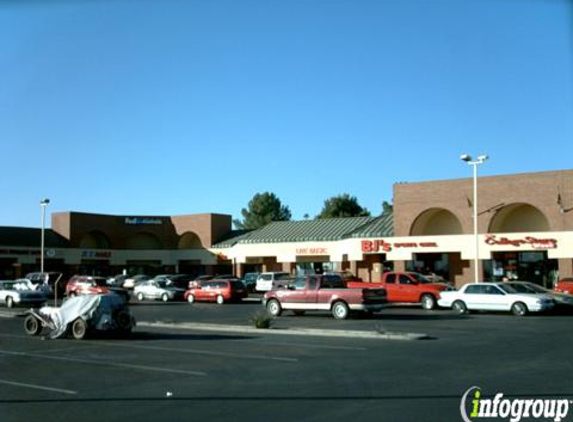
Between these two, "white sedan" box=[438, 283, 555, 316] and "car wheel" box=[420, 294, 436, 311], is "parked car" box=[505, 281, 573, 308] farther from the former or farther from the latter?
"car wheel" box=[420, 294, 436, 311]

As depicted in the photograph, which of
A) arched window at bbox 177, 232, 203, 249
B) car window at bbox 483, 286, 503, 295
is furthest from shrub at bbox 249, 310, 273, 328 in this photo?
arched window at bbox 177, 232, 203, 249

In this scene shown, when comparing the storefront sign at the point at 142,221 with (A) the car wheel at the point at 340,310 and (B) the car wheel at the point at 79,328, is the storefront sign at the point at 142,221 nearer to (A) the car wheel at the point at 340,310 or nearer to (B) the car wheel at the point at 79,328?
(A) the car wheel at the point at 340,310

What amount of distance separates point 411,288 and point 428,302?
1085 mm

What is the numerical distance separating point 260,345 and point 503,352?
6081mm

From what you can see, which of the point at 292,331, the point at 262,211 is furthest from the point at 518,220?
the point at 262,211

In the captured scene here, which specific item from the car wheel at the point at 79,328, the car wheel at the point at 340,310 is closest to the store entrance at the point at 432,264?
the car wheel at the point at 340,310

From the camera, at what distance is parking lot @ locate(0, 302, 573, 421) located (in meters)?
9.74

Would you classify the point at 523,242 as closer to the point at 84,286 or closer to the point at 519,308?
the point at 519,308

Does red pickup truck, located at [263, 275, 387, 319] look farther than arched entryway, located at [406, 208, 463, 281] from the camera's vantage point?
No

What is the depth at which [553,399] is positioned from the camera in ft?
32.5

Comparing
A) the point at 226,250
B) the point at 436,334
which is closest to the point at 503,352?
the point at 436,334

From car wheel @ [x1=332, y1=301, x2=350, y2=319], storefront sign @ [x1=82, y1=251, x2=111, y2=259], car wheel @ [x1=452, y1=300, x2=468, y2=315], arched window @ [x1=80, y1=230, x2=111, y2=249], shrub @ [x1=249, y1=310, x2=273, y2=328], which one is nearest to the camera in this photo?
shrub @ [x1=249, y1=310, x2=273, y2=328]

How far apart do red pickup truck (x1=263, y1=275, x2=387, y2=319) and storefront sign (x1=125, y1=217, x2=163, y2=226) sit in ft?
157

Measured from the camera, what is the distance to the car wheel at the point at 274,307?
2935cm
